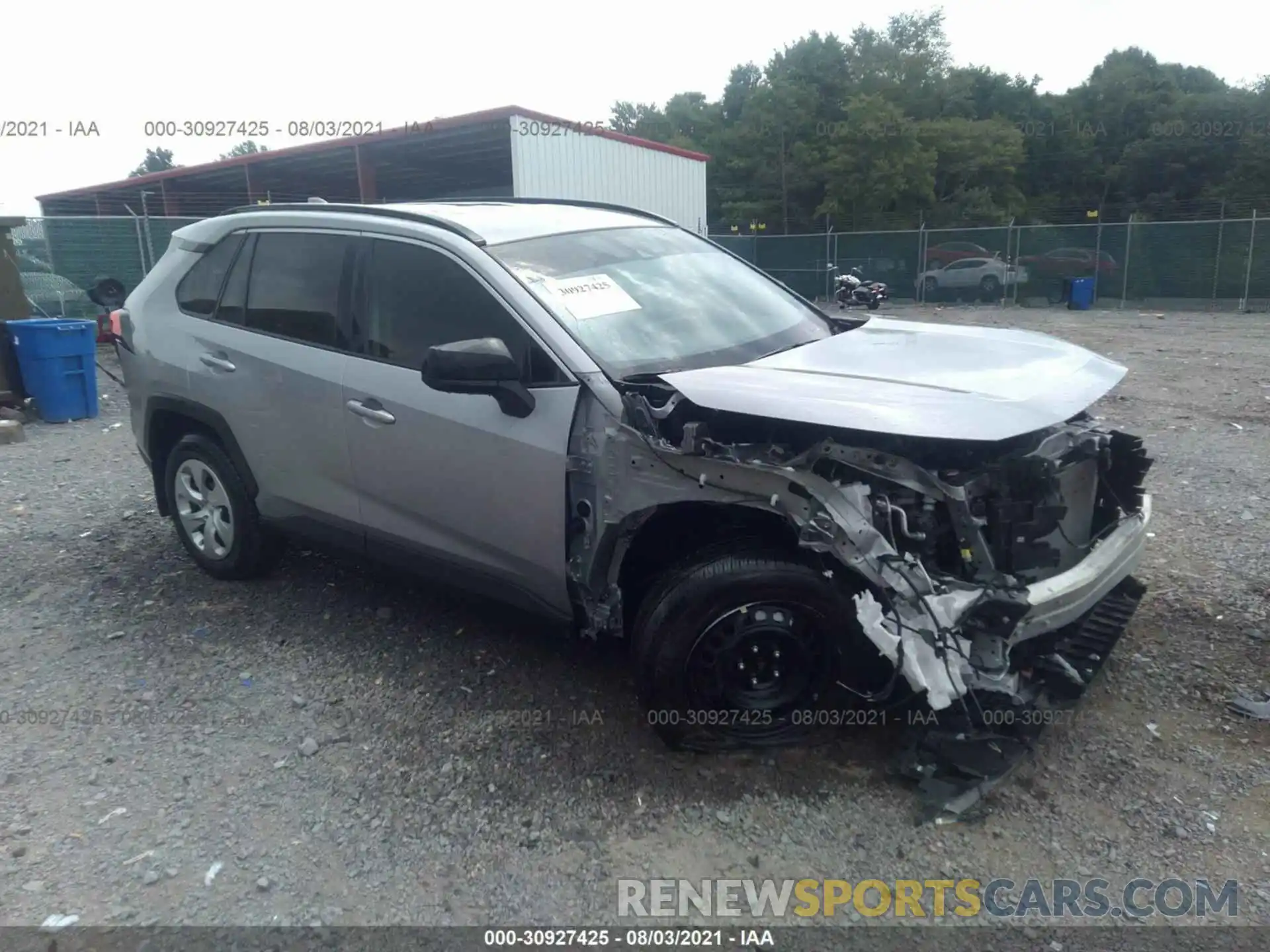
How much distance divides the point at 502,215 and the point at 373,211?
22.3 inches

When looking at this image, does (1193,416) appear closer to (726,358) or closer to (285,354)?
(726,358)

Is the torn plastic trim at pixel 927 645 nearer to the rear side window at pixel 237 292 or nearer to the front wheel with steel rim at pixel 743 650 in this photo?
the front wheel with steel rim at pixel 743 650

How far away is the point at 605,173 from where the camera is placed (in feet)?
63.3

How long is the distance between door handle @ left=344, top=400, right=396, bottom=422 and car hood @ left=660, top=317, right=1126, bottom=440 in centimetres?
118

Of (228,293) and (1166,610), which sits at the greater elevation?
(228,293)

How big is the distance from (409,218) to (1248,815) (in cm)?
371

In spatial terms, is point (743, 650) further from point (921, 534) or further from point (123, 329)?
point (123, 329)

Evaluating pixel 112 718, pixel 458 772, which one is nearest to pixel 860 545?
pixel 458 772

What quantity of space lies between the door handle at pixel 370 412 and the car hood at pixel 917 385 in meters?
1.18

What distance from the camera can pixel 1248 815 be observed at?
288 centimetres

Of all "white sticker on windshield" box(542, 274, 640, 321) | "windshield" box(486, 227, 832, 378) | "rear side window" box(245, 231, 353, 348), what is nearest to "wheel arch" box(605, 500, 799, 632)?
"windshield" box(486, 227, 832, 378)

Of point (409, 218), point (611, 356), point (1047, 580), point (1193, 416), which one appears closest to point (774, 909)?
point (1047, 580)

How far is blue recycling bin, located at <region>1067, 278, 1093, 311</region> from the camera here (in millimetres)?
23578

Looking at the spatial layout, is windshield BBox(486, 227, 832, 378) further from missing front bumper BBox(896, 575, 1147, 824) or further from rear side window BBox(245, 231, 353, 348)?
missing front bumper BBox(896, 575, 1147, 824)
